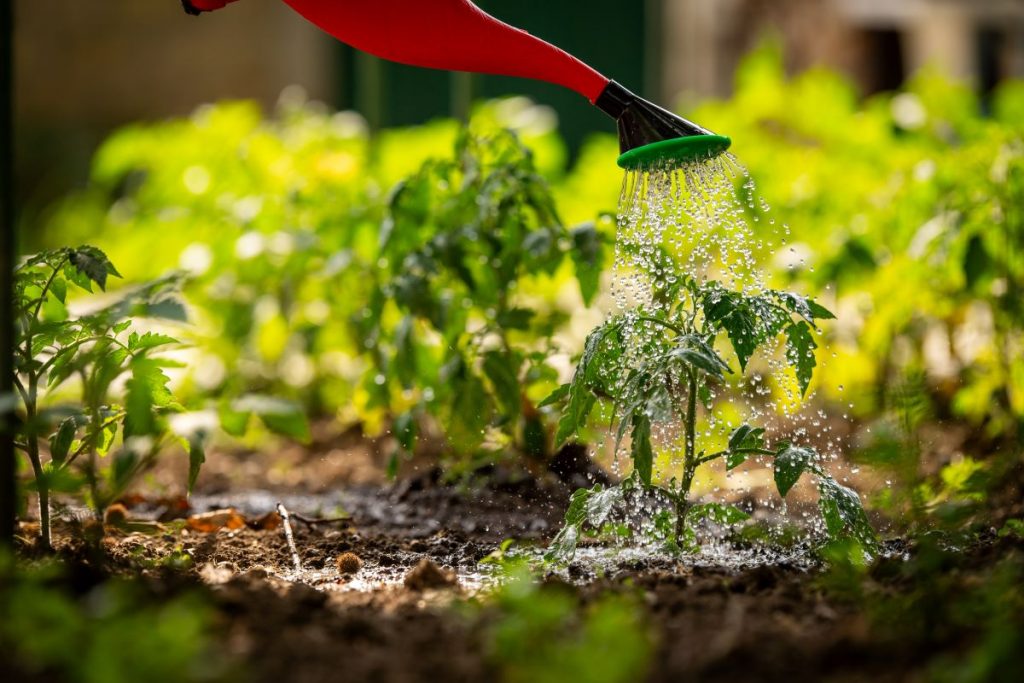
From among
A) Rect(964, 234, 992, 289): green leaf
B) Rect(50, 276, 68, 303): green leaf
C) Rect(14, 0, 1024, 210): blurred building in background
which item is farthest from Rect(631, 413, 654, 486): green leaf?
Rect(14, 0, 1024, 210): blurred building in background

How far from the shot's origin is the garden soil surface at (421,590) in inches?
53.8

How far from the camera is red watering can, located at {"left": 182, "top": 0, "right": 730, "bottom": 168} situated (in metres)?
2.00

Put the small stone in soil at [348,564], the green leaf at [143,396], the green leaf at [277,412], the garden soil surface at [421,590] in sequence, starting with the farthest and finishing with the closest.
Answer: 1. the small stone in soil at [348,564]
2. the green leaf at [277,412]
3. the green leaf at [143,396]
4. the garden soil surface at [421,590]

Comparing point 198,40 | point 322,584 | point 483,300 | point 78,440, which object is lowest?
point 322,584

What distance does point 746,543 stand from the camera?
229 cm

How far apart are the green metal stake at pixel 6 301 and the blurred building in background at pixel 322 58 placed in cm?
650

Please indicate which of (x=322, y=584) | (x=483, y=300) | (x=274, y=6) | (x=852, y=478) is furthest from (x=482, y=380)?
(x=274, y=6)

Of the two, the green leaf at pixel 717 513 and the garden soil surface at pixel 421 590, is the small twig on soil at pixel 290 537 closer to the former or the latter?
the garden soil surface at pixel 421 590

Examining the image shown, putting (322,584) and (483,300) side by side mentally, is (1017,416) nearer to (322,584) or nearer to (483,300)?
(483,300)

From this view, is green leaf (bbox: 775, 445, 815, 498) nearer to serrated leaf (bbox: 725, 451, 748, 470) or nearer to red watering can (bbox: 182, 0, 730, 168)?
serrated leaf (bbox: 725, 451, 748, 470)

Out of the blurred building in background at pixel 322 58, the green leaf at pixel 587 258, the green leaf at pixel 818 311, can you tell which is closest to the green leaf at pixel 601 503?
the green leaf at pixel 818 311

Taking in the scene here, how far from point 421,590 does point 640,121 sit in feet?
2.90

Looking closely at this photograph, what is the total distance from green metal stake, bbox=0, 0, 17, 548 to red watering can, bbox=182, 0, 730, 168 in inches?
17.7

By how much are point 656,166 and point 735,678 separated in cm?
102
